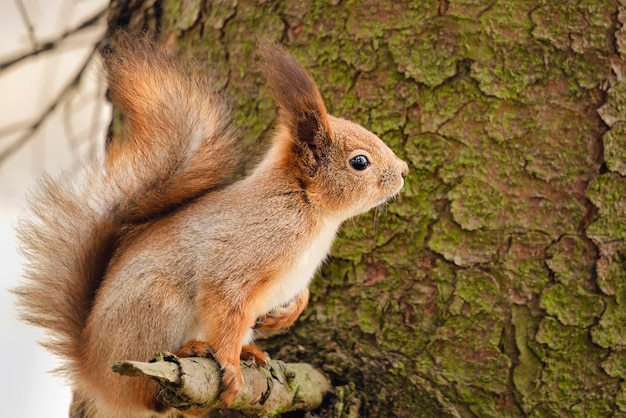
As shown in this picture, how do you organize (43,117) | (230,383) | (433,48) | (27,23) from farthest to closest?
(43,117)
(27,23)
(433,48)
(230,383)

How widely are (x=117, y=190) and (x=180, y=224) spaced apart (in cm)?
16

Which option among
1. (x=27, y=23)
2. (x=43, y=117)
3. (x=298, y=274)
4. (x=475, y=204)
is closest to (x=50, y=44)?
(x=27, y=23)

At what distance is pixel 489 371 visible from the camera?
1.76 metres

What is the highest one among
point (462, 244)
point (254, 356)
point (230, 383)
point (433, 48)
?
point (433, 48)

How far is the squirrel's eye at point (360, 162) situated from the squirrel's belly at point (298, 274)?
15 cm

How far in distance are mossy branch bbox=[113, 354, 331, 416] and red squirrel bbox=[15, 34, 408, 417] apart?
0.23 ft

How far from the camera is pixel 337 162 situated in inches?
71.5

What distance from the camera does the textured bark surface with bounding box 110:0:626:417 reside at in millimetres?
1742

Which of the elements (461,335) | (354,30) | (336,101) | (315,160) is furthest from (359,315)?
(354,30)

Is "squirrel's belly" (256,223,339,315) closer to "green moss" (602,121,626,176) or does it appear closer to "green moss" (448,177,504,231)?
"green moss" (448,177,504,231)

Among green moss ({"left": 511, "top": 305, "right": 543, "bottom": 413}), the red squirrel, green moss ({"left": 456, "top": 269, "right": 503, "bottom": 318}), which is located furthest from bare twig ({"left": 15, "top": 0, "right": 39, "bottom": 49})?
green moss ({"left": 511, "top": 305, "right": 543, "bottom": 413})

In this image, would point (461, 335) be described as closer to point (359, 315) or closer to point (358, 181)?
point (359, 315)

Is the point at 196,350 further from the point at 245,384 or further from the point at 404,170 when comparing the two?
the point at 404,170

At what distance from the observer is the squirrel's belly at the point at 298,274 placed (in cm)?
166
